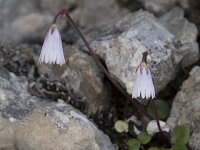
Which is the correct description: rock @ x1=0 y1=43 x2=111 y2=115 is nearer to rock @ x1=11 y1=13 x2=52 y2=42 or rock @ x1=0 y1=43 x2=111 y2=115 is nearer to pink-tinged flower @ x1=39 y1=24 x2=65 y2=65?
rock @ x1=11 y1=13 x2=52 y2=42

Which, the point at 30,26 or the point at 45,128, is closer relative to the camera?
the point at 45,128

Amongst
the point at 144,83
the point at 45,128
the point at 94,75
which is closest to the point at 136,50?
the point at 94,75

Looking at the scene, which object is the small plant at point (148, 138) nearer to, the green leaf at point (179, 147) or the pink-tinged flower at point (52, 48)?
the green leaf at point (179, 147)

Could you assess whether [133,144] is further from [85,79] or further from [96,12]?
[96,12]

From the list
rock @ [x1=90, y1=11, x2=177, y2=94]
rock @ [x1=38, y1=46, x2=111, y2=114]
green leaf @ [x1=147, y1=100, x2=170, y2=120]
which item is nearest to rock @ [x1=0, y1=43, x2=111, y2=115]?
rock @ [x1=38, y1=46, x2=111, y2=114]

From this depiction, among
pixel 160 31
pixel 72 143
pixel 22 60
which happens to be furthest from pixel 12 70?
pixel 160 31

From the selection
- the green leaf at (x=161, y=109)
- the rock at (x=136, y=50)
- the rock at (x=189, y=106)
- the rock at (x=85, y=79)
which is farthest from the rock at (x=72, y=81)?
the rock at (x=189, y=106)

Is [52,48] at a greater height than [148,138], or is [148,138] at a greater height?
[52,48]

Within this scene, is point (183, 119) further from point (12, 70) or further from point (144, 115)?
point (12, 70)
